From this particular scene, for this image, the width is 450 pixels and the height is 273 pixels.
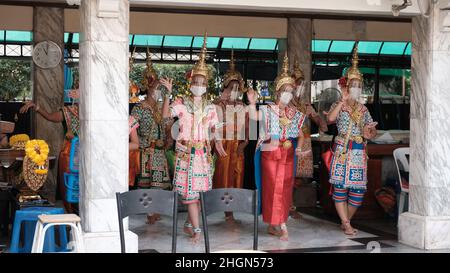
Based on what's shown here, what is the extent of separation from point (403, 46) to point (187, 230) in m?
9.58

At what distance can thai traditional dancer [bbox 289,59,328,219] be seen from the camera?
873cm

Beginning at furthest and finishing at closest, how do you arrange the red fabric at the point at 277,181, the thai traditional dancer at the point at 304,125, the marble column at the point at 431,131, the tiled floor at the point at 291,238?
1. the thai traditional dancer at the point at 304,125
2. the red fabric at the point at 277,181
3. the tiled floor at the point at 291,238
4. the marble column at the point at 431,131

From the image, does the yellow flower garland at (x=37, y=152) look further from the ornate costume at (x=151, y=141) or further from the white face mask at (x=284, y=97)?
the white face mask at (x=284, y=97)

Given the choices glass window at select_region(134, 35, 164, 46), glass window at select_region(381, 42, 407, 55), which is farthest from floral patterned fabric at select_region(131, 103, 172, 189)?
glass window at select_region(381, 42, 407, 55)

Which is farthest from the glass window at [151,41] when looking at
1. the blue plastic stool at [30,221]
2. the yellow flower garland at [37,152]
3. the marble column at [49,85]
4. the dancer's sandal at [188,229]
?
the blue plastic stool at [30,221]

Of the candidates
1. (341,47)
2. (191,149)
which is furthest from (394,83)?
(191,149)

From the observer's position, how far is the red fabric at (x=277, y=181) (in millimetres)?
7430

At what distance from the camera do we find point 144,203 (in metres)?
4.64

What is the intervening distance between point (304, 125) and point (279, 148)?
188 centimetres

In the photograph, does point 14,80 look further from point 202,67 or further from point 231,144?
point 202,67

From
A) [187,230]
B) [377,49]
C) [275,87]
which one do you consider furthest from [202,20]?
[377,49]

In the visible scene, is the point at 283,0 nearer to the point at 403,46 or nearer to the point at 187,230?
the point at 187,230

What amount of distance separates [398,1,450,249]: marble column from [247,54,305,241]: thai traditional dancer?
49.0 inches

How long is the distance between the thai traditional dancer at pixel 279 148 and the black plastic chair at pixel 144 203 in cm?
269
